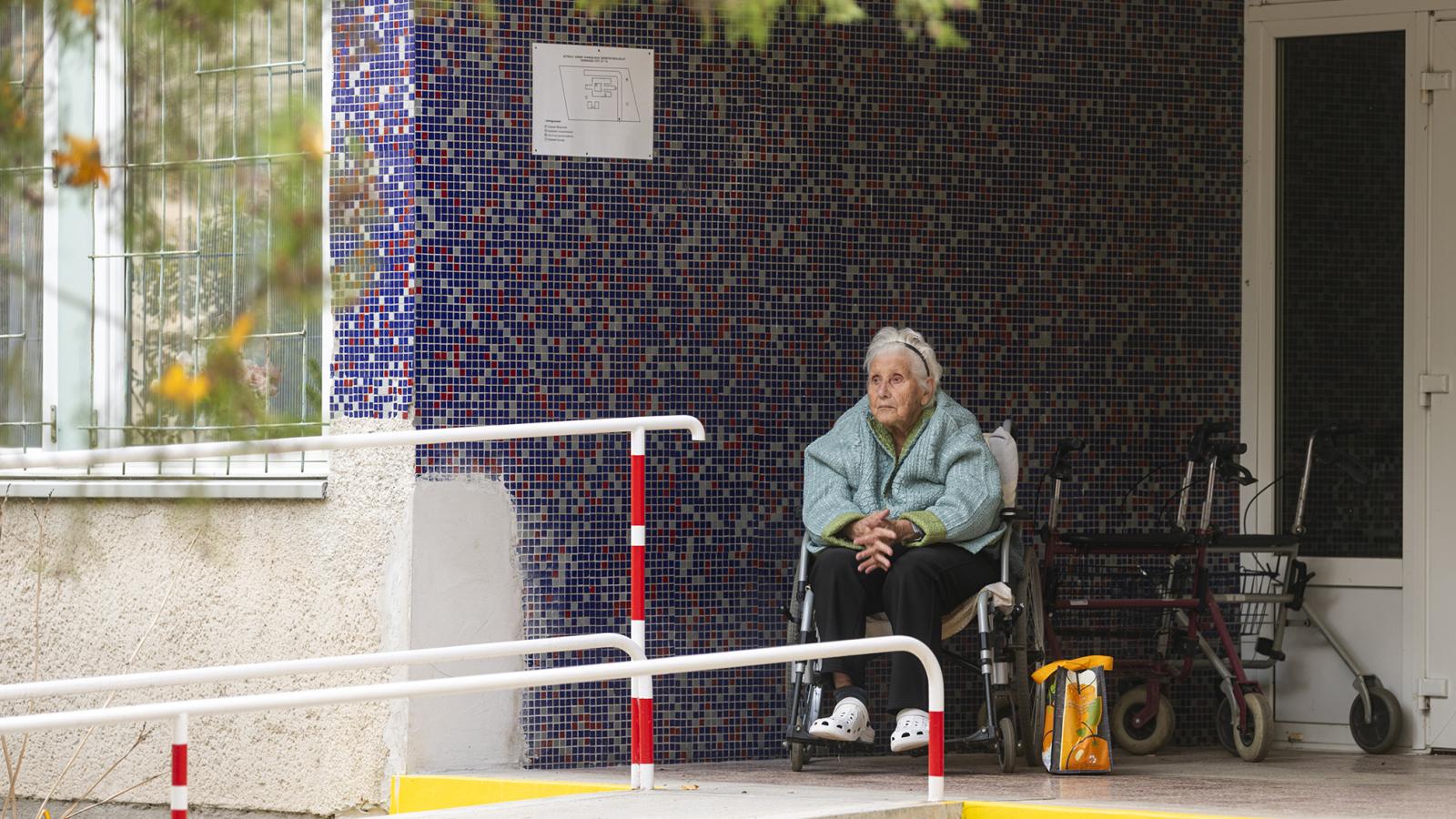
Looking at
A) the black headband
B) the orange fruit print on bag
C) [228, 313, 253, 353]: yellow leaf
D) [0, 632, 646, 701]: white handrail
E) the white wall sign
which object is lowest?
the orange fruit print on bag

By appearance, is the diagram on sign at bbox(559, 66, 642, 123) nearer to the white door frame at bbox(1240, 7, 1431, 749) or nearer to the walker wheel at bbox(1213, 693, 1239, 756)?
the white door frame at bbox(1240, 7, 1431, 749)

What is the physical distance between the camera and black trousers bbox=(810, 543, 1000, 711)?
559 cm

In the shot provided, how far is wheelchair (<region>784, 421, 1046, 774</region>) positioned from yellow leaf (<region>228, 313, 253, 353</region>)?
4100mm

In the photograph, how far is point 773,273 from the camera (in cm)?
628

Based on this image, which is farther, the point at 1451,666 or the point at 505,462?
the point at 1451,666

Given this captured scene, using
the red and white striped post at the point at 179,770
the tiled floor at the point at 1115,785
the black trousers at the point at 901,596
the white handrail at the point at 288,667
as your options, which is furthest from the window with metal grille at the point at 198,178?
the black trousers at the point at 901,596

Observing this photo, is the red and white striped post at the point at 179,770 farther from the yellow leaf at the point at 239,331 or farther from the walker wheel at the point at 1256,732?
the walker wheel at the point at 1256,732

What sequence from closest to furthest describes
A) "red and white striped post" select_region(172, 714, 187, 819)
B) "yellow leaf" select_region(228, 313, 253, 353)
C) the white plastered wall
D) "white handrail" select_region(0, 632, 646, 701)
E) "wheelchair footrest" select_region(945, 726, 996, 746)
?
"yellow leaf" select_region(228, 313, 253, 353)
"red and white striped post" select_region(172, 714, 187, 819)
"white handrail" select_region(0, 632, 646, 701)
"wheelchair footrest" select_region(945, 726, 996, 746)
the white plastered wall

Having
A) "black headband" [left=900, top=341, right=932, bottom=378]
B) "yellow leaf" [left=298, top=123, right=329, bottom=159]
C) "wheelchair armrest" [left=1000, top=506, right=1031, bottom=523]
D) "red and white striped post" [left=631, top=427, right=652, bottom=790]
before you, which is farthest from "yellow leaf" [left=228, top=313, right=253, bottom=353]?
"black headband" [left=900, top=341, right=932, bottom=378]

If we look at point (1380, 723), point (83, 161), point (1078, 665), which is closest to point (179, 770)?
point (83, 161)

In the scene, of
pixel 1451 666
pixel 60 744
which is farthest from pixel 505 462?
pixel 1451 666

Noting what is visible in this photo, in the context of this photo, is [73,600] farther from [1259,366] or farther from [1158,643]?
[1259,366]

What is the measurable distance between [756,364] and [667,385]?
0.29 m

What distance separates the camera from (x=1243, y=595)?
636cm
